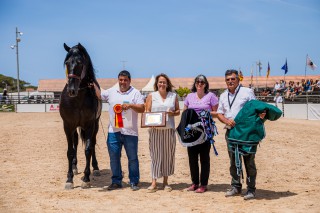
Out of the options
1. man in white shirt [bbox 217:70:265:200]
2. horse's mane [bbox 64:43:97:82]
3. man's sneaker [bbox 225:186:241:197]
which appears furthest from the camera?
horse's mane [bbox 64:43:97:82]

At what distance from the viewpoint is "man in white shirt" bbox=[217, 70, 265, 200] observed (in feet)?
19.5

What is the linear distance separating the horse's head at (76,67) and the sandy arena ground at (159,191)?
167cm

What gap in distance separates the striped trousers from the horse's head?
1377 mm

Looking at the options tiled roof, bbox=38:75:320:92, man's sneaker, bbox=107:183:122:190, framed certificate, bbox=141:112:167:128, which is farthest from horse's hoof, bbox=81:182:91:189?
tiled roof, bbox=38:75:320:92

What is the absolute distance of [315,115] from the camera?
66.4ft

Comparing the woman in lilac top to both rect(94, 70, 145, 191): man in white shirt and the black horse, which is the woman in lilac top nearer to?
rect(94, 70, 145, 191): man in white shirt

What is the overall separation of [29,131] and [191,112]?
1111cm

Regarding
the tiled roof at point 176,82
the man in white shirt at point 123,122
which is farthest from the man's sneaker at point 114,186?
the tiled roof at point 176,82

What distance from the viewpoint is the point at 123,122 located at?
22.0 feet

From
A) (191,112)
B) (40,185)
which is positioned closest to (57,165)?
(40,185)

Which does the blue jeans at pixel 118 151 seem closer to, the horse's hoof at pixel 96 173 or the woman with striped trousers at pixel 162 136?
the woman with striped trousers at pixel 162 136

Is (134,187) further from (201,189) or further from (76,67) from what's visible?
(76,67)

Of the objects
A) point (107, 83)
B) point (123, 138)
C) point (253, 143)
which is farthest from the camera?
point (107, 83)

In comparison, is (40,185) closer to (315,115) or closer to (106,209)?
(106,209)
